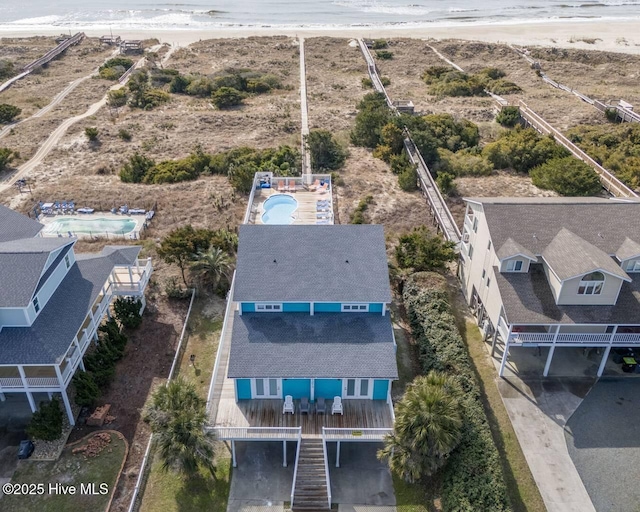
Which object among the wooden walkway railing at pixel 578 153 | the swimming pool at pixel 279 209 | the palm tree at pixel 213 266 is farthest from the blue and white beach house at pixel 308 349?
the wooden walkway railing at pixel 578 153

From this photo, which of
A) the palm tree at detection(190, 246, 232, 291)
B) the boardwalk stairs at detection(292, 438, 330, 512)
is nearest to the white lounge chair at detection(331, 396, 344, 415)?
the boardwalk stairs at detection(292, 438, 330, 512)

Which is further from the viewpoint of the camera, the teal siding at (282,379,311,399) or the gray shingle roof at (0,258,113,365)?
the teal siding at (282,379,311,399)

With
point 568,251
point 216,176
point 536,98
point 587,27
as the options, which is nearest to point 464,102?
point 536,98

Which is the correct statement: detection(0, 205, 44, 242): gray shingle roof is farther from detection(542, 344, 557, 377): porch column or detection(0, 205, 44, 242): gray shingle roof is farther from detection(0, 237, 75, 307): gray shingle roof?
detection(542, 344, 557, 377): porch column

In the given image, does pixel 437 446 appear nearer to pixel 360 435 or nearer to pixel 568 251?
pixel 360 435

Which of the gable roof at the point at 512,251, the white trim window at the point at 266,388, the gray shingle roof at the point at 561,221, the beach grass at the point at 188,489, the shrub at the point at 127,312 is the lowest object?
the beach grass at the point at 188,489

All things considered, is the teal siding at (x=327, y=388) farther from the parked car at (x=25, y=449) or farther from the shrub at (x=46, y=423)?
the parked car at (x=25, y=449)

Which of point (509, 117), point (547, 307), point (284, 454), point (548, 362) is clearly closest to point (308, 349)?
point (284, 454)
